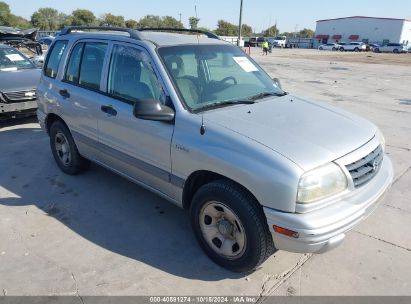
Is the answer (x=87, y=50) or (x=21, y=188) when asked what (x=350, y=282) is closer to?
(x=87, y=50)

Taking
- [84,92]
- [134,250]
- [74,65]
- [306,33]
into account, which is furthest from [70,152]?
[306,33]

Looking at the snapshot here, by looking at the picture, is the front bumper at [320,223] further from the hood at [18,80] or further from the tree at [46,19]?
the tree at [46,19]

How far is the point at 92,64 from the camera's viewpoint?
13.6 ft

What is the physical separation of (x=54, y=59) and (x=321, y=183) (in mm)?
3907

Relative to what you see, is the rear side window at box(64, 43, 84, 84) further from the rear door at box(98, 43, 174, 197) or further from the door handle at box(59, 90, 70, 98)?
the rear door at box(98, 43, 174, 197)

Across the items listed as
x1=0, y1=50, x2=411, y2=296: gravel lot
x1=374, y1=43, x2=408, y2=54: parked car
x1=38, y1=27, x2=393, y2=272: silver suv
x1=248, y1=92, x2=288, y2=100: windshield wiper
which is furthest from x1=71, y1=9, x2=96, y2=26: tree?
x1=248, y1=92, x2=288, y2=100: windshield wiper

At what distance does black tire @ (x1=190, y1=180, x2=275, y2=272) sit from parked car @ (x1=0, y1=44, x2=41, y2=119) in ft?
18.1

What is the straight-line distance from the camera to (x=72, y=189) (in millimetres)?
4605

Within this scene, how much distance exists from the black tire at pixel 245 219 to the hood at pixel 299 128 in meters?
0.44

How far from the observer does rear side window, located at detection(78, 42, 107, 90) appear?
3985mm

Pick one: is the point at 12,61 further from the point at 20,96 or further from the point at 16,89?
the point at 20,96

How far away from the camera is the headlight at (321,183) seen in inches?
98.0

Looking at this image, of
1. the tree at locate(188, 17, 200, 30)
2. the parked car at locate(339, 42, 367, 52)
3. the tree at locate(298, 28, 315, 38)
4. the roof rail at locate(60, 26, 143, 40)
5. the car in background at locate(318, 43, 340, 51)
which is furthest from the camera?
the tree at locate(298, 28, 315, 38)

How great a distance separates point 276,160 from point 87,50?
2825 millimetres
